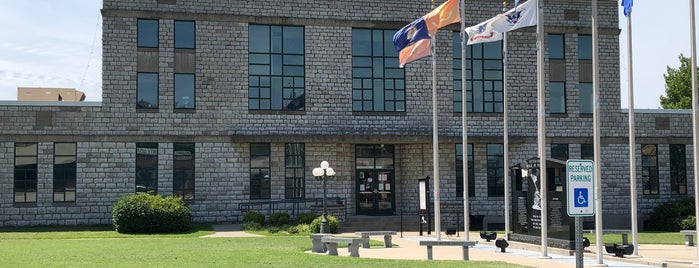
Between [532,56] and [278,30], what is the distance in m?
10.9

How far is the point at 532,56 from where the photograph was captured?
37.4 metres

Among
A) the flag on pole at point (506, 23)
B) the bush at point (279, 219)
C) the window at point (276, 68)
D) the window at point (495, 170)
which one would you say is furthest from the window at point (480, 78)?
the flag on pole at point (506, 23)

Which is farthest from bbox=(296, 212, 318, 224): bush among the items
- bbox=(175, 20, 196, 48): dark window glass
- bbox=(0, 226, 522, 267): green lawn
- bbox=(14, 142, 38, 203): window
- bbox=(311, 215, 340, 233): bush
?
bbox=(14, 142, 38, 203): window

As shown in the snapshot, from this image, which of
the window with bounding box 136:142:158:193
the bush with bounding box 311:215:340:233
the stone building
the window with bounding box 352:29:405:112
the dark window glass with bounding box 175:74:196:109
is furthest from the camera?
the window with bounding box 352:29:405:112

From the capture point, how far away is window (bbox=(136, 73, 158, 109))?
1342 inches

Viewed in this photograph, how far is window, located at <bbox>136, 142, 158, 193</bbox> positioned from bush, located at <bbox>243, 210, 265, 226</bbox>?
3855mm

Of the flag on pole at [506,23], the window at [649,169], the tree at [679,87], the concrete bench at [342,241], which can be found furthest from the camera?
the tree at [679,87]

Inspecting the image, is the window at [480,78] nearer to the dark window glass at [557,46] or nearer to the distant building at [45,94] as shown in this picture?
the dark window glass at [557,46]

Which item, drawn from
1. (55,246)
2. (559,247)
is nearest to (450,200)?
(559,247)

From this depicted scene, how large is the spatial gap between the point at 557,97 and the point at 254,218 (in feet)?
46.9

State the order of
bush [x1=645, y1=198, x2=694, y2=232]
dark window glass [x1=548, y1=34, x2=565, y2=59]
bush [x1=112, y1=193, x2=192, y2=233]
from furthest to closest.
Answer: dark window glass [x1=548, y1=34, x2=565, y2=59]
bush [x1=645, y1=198, x2=694, y2=232]
bush [x1=112, y1=193, x2=192, y2=233]

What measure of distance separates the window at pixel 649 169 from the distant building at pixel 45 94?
25.9 m

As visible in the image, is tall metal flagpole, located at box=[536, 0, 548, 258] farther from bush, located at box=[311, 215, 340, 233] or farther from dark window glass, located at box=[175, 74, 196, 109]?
dark window glass, located at box=[175, 74, 196, 109]

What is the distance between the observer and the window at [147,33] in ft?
112
